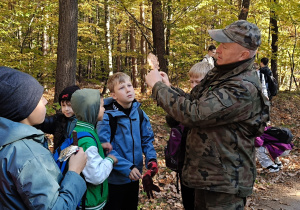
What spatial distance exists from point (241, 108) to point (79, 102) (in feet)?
4.79

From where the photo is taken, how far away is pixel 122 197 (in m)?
3.00

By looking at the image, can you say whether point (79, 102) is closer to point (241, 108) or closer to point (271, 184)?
point (241, 108)

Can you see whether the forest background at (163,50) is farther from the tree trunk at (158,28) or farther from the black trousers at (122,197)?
the black trousers at (122,197)

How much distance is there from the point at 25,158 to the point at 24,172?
0.08m

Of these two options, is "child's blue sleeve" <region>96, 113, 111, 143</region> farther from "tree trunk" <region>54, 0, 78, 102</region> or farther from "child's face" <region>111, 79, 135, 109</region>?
"tree trunk" <region>54, 0, 78, 102</region>

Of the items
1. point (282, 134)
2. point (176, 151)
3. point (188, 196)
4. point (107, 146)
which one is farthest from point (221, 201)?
point (282, 134)

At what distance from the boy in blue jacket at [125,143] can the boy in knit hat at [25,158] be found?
1198mm

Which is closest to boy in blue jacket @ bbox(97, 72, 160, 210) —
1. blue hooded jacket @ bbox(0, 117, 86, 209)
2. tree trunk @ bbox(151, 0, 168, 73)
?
blue hooded jacket @ bbox(0, 117, 86, 209)

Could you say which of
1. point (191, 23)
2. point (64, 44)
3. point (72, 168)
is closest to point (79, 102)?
point (72, 168)

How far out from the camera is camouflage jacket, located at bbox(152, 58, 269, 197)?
204cm

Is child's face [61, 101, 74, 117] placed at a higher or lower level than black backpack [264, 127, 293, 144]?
higher

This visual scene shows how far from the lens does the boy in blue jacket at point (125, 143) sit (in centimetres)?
276

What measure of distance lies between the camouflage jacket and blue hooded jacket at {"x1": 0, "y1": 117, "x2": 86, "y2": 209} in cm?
110

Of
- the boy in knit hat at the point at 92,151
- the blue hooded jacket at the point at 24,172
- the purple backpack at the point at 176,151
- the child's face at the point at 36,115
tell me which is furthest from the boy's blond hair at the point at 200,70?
the blue hooded jacket at the point at 24,172
